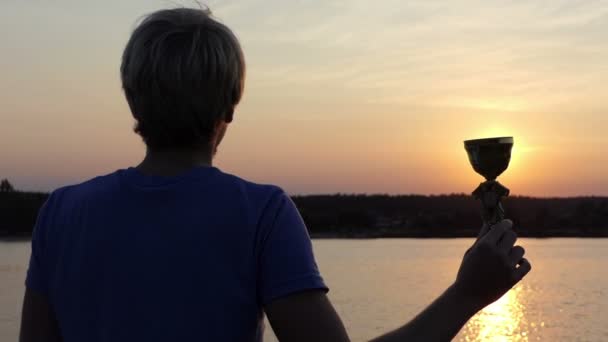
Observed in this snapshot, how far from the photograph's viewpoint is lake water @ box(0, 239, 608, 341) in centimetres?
3173

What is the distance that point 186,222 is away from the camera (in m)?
1.18

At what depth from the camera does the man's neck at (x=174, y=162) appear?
4.12 feet

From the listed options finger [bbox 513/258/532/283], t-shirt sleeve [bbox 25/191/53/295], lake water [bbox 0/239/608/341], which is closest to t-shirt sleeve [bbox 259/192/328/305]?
finger [bbox 513/258/532/283]

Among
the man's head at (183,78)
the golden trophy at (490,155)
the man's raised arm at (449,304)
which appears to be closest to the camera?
the man's raised arm at (449,304)

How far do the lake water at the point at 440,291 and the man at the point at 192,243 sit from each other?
27.4 meters

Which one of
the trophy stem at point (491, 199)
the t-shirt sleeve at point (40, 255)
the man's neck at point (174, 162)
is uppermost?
the man's neck at point (174, 162)

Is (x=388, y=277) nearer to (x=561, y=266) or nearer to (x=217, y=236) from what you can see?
(x=561, y=266)

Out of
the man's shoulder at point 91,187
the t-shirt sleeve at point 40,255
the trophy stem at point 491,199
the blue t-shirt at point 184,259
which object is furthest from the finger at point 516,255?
the t-shirt sleeve at point 40,255

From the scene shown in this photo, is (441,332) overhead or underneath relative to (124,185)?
underneath

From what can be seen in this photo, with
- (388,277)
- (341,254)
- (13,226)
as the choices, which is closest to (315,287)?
(388,277)

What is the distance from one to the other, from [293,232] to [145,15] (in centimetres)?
45

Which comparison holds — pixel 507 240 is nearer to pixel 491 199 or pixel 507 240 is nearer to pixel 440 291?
pixel 491 199

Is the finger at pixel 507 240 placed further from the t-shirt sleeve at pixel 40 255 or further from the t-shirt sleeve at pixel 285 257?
the t-shirt sleeve at pixel 40 255

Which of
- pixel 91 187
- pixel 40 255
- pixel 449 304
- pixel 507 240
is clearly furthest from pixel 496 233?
pixel 40 255
